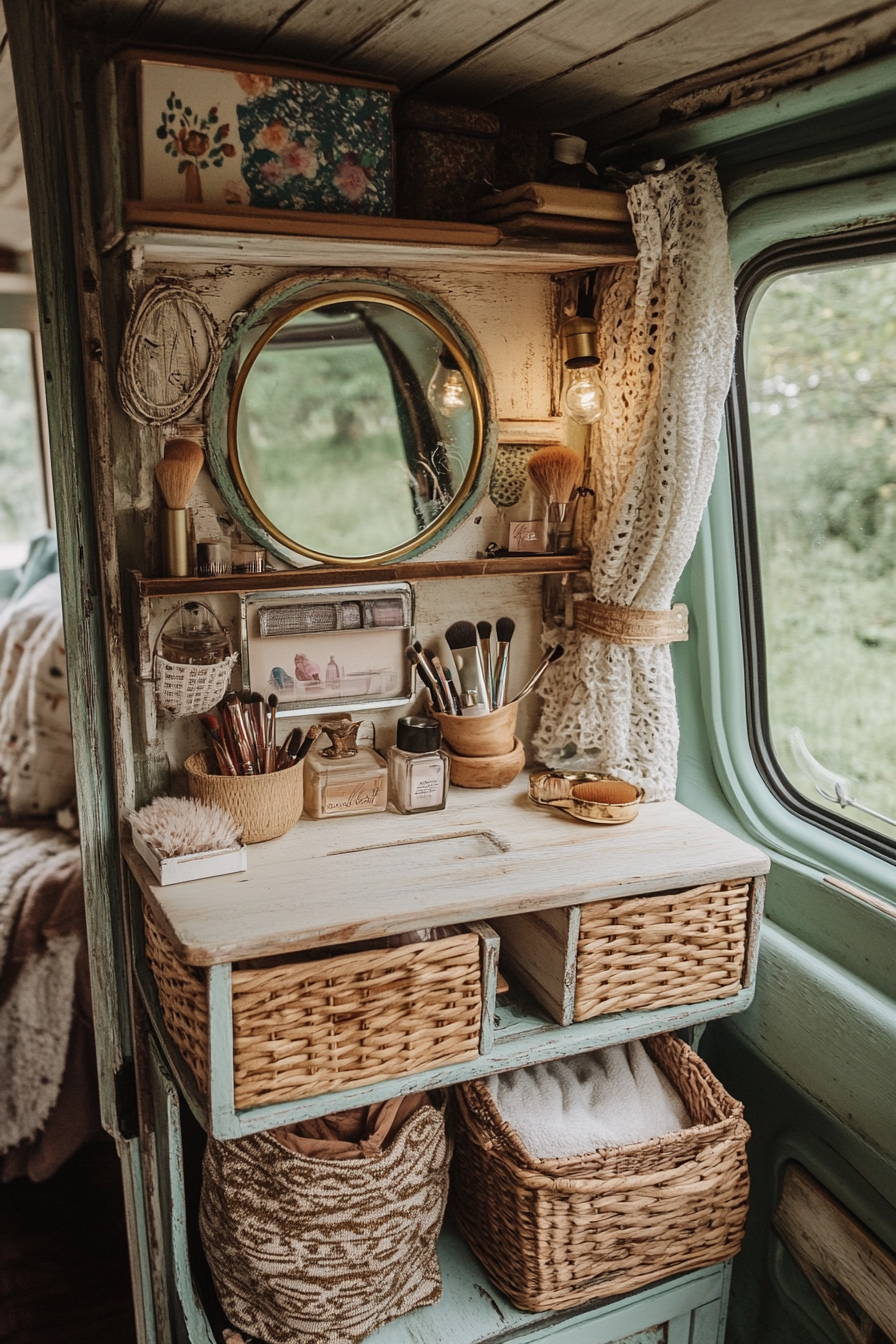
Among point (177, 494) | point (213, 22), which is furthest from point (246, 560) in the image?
point (213, 22)

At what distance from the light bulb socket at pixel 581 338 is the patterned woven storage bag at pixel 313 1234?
143 centimetres

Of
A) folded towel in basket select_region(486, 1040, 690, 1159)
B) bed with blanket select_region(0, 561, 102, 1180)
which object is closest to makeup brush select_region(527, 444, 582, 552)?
folded towel in basket select_region(486, 1040, 690, 1159)

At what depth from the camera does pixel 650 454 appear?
1.96 m

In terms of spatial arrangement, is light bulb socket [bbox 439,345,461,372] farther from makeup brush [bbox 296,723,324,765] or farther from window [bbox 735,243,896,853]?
makeup brush [bbox 296,723,324,765]

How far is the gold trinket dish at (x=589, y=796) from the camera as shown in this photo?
196cm

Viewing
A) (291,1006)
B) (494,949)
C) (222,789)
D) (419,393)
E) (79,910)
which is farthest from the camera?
(79,910)

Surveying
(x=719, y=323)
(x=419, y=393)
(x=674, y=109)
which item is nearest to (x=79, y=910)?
(x=419, y=393)

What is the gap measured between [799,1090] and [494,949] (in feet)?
2.49

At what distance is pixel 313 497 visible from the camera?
1.94 m

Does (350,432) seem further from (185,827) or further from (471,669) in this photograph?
(185,827)

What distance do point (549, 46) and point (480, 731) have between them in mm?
1193

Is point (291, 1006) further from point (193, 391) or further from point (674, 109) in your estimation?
point (674, 109)

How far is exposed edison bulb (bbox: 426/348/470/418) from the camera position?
2.01 m

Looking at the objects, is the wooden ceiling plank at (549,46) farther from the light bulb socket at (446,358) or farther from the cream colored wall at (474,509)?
the light bulb socket at (446,358)
